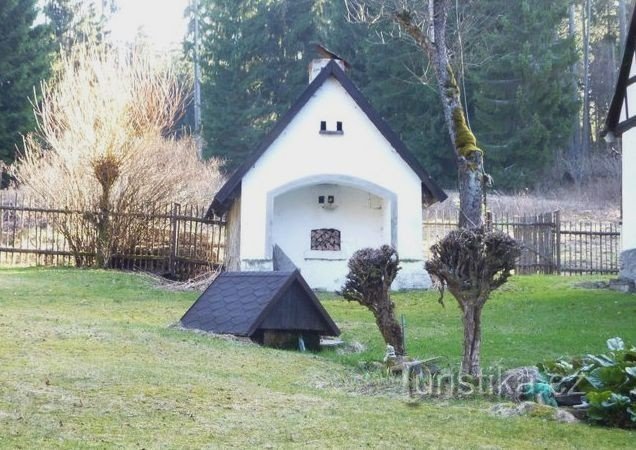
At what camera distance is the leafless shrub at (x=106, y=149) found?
76.8 feet

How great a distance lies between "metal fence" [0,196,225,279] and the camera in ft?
77.5

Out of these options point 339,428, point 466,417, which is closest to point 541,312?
point 466,417

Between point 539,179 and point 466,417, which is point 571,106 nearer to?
point 539,179

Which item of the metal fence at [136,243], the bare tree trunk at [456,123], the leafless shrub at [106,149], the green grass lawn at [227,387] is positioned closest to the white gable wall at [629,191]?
the bare tree trunk at [456,123]

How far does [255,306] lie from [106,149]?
1281 centimetres

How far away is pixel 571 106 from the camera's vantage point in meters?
38.6

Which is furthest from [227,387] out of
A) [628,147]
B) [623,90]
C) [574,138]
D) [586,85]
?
[574,138]

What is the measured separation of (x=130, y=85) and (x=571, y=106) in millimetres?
21402

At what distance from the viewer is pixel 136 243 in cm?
2405

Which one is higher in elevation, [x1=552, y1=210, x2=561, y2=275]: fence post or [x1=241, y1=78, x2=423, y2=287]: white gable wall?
[x1=241, y1=78, x2=423, y2=287]: white gable wall

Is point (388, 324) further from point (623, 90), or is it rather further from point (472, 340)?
point (623, 90)

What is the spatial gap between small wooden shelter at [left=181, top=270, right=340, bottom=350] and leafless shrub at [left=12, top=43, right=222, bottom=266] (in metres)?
11.9

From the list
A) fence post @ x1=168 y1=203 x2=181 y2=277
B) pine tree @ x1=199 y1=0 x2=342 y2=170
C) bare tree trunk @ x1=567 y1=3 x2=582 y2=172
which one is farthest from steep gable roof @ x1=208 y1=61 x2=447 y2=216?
Answer: pine tree @ x1=199 y1=0 x2=342 y2=170

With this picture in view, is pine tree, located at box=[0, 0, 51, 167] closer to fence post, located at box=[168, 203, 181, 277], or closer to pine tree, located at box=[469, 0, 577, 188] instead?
fence post, located at box=[168, 203, 181, 277]
